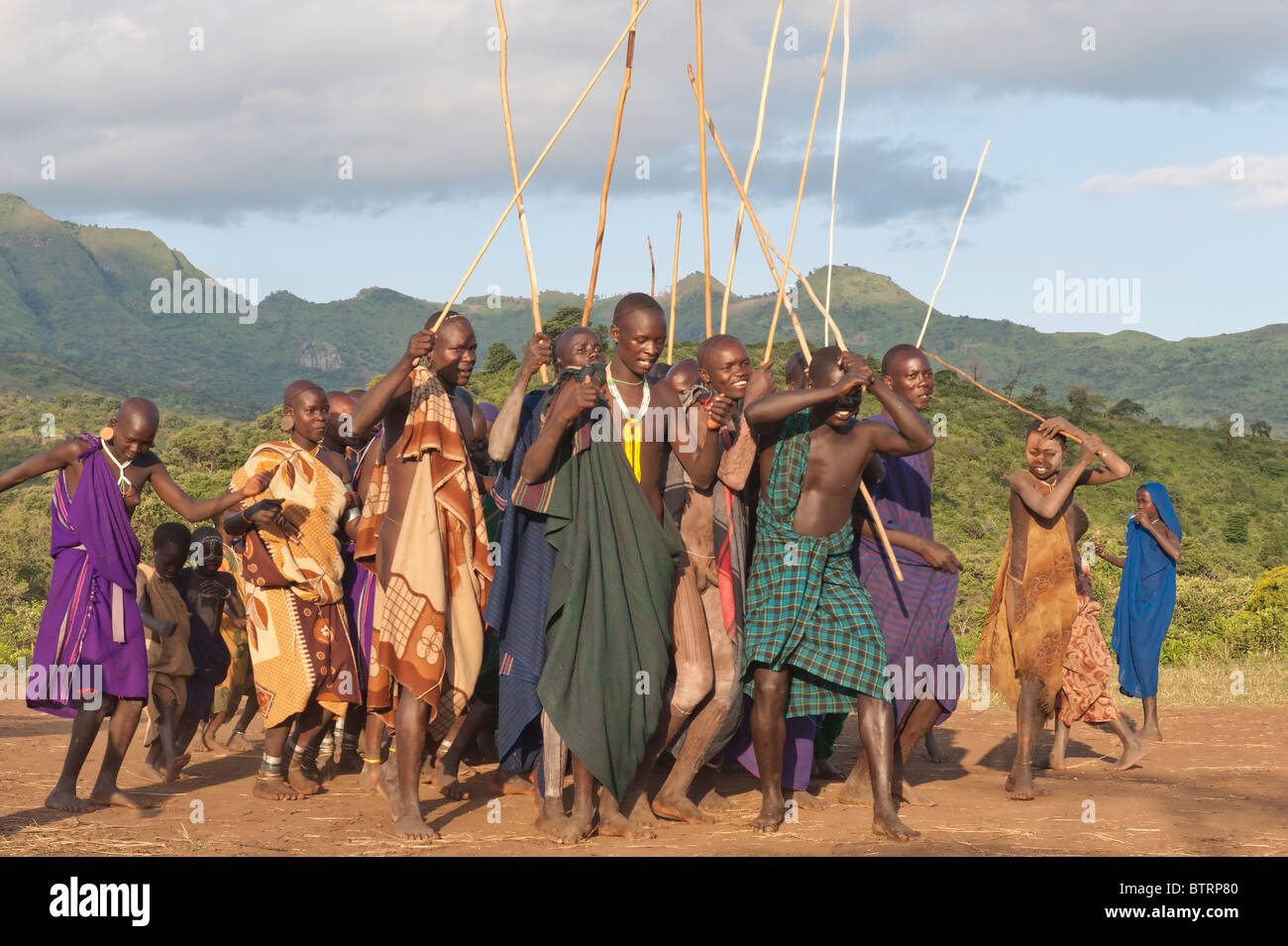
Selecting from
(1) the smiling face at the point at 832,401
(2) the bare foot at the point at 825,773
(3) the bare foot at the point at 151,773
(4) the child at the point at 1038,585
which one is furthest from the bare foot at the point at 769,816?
(3) the bare foot at the point at 151,773

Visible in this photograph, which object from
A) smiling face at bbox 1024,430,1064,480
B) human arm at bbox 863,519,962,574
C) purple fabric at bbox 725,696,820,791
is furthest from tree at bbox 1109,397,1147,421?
purple fabric at bbox 725,696,820,791

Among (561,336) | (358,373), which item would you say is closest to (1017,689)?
(561,336)

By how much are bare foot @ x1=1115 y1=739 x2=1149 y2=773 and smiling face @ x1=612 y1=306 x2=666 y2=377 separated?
3.93 meters

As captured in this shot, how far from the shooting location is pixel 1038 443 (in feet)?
22.2

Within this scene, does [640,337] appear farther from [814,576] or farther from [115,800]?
[115,800]

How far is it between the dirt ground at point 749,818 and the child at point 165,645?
18 cm

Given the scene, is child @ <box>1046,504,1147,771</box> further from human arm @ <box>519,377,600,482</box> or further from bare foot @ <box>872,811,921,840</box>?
human arm @ <box>519,377,600,482</box>

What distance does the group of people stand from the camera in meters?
5.55

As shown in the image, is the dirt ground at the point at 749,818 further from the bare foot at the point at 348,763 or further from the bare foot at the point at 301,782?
the bare foot at the point at 348,763

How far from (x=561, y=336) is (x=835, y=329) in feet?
4.00

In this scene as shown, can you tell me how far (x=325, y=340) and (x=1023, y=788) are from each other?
16466 centimetres

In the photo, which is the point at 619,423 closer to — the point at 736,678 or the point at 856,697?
the point at 736,678

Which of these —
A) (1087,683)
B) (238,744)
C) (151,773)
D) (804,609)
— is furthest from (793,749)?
(238,744)
